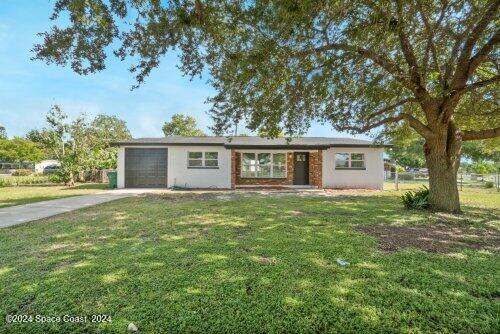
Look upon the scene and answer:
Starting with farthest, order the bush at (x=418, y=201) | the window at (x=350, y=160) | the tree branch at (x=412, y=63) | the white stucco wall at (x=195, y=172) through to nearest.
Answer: the window at (x=350, y=160) → the white stucco wall at (x=195, y=172) → the bush at (x=418, y=201) → the tree branch at (x=412, y=63)

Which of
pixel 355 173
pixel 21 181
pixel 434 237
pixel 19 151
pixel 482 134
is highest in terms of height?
pixel 19 151

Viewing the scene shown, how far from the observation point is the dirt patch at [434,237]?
496 centimetres

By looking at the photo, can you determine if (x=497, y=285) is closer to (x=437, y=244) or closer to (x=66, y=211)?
(x=437, y=244)

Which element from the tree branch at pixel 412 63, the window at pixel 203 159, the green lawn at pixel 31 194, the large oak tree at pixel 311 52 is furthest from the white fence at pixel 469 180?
the green lawn at pixel 31 194

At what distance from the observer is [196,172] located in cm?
1719

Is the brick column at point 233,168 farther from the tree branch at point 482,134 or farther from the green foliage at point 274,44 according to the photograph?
the tree branch at point 482,134

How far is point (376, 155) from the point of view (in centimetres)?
1758

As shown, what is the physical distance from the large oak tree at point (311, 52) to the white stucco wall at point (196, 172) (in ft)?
24.4

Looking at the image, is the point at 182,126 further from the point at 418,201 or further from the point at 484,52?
the point at 484,52

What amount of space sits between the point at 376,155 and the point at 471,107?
25.2ft

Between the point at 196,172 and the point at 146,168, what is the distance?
127 inches

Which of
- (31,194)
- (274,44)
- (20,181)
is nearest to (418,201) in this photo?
(274,44)

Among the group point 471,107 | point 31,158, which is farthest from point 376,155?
point 31,158

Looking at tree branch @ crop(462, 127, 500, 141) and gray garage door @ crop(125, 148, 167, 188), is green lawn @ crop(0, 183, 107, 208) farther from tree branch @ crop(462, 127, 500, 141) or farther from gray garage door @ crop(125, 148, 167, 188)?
tree branch @ crop(462, 127, 500, 141)
